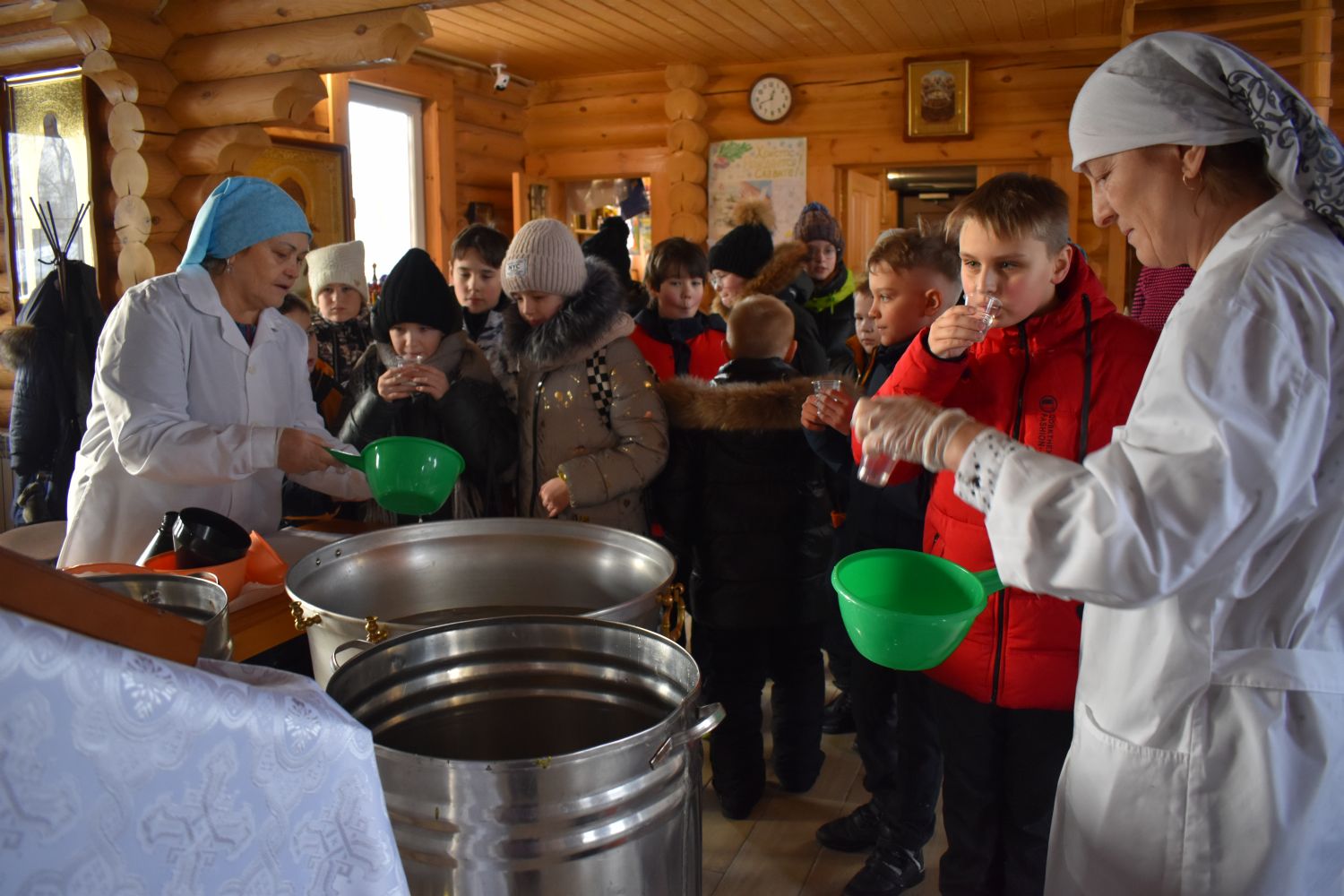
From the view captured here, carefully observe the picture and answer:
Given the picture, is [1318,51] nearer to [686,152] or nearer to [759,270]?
[759,270]

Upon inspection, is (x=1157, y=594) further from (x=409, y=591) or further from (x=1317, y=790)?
(x=409, y=591)

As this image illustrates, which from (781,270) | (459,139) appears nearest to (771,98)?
(459,139)

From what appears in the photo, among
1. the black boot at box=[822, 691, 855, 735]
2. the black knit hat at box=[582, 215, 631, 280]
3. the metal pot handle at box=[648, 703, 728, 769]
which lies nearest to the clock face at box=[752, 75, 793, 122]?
the black knit hat at box=[582, 215, 631, 280]

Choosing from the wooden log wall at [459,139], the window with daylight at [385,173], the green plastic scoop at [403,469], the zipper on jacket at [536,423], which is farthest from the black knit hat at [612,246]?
the wooden log wall at [459,139]

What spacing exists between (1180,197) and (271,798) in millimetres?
1110

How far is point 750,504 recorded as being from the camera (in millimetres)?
2582

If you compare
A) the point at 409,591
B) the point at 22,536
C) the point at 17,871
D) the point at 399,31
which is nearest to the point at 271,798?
the point at 17,871

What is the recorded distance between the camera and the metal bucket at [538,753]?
104 centimetres

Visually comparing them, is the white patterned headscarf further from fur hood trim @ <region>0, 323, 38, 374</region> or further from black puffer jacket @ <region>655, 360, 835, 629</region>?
fur hood trim @ <region>0, 323, 38, 374</region>

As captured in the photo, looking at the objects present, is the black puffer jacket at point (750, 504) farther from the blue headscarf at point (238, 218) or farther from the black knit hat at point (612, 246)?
the black knit hat at point (612, 246)

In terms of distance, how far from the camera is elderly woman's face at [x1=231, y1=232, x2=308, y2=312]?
2234mm

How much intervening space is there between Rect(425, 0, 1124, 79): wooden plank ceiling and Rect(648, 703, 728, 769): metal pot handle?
16.1 ft

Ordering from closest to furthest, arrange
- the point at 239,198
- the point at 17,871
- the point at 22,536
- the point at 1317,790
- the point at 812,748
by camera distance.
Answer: the point at 17,871 → the point at 1317,790 → the point at 239,198 → the point at 22,536 → the point at 812,748

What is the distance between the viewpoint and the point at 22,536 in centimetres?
243
